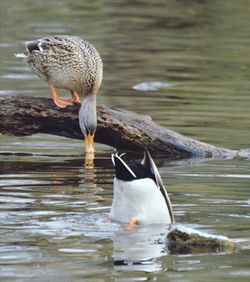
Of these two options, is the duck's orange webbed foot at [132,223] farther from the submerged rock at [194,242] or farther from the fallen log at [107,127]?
the fallen log at [107,127]

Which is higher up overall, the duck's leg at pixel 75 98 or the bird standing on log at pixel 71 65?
the bird standing on log at pixel 71 65

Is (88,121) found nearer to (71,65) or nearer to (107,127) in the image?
(107,127)

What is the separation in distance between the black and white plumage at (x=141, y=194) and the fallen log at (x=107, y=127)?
8.93 feet

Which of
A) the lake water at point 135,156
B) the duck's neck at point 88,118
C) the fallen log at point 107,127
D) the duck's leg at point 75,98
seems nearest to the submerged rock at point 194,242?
the lake water at point 135,156

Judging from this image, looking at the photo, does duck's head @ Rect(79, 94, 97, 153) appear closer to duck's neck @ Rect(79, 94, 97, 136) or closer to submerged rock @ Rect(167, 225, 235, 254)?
duck's neck @ Rect(79, 94, 97, 136)

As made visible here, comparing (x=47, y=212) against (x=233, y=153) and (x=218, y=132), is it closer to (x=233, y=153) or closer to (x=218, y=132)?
(x=233, y=153)

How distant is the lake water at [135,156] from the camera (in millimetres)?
8148

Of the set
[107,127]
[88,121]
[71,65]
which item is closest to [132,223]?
[88,121]

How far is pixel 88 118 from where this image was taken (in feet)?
39.3

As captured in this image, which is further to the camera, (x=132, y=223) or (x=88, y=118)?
(x=88, y=118)

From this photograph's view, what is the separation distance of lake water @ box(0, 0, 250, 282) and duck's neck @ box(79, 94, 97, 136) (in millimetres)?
380

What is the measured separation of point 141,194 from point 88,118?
9.04 feet

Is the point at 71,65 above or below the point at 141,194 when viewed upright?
above

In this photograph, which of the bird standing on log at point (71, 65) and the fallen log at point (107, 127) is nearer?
the fallen log at point (107, 127)
